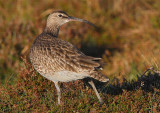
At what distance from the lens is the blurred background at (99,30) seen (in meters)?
11.2

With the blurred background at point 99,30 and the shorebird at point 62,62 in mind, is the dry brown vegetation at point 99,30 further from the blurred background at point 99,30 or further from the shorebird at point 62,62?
the shorebird at point 62,62

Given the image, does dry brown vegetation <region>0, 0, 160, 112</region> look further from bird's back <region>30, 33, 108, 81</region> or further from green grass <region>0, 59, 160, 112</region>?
bird's back <region>30, 33, 108, 81</region>

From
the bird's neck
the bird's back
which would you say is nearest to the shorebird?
the bird's back

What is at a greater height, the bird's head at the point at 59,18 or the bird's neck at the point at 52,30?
the bird's head at the point at 59,18

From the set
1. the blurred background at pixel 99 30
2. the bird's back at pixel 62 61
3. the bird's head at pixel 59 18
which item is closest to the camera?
the bird's back at pixel 62 61

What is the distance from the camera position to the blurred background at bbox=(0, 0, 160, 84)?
36.6ft

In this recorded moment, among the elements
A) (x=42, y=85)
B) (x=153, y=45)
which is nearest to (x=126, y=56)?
(x=153, y=45)

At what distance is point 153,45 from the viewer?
11695 mm

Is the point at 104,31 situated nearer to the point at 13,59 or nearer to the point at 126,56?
the point at 126,56

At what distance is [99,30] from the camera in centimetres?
1247

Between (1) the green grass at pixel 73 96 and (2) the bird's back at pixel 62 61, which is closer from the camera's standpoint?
(2) the bird's back at pixel 62 61

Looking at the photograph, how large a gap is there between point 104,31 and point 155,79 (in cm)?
566

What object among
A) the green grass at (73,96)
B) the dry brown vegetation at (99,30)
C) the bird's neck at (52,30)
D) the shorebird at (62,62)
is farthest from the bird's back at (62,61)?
the dry brown vegetation at (99,30)

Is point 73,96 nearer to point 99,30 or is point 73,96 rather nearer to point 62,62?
point 62,62
